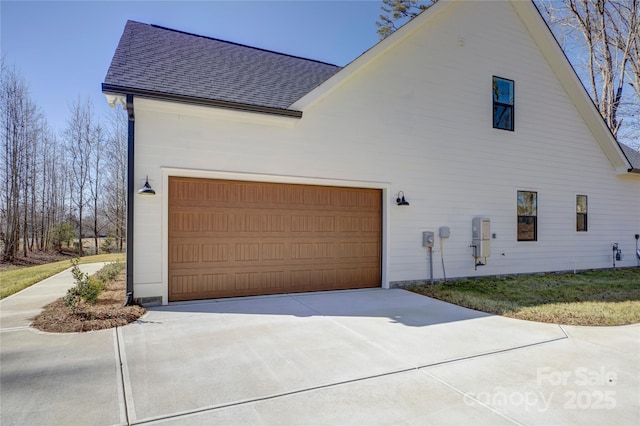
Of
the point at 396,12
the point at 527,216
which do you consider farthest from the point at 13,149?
the point at 396,12

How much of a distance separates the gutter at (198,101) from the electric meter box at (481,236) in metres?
5.28

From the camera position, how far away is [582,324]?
517 centimetres

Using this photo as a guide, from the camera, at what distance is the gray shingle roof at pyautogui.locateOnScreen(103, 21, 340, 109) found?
6.29 m

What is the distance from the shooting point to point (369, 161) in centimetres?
780

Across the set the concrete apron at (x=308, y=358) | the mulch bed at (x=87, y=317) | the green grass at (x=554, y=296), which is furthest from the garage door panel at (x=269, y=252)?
the green grass at (x=554, y=296)

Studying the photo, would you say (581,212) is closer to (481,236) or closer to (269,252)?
(481,236)

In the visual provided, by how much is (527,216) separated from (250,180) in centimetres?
784

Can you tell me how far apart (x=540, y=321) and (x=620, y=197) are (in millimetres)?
9414

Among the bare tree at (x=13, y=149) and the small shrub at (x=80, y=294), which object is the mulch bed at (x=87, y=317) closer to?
the small shrub at (x=80, y=294)

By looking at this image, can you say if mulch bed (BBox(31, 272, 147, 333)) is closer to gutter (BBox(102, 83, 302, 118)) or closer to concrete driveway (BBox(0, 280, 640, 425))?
concrete driveway (BBox(0, 280, 640, 425))

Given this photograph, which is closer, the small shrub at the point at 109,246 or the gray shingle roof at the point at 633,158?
the gray shingle roof at the point at 633,158

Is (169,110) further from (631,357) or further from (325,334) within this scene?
(631,357)

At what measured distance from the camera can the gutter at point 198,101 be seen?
220 inches

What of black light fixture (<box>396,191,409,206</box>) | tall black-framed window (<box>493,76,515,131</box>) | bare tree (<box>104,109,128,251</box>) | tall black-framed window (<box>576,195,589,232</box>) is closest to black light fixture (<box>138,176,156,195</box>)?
black light fixture (<box>396,191,409,206</box>)
